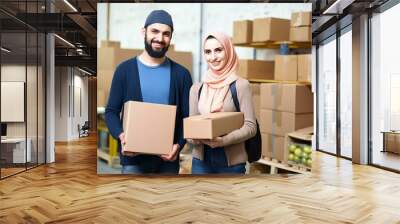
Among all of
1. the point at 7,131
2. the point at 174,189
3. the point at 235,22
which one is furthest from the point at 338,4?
the point at 7,131

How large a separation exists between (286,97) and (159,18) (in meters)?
1.98

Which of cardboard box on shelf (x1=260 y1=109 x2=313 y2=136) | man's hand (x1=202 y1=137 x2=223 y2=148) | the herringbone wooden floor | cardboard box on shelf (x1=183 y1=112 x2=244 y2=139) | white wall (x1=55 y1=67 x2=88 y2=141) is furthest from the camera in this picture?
white wall (x1=55 y1=67 x2=88 y2=141)

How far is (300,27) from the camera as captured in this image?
18.8ft

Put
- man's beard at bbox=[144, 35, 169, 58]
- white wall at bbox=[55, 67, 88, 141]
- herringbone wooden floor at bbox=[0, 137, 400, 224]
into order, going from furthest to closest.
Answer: white wall at bbox=[55, 67, 88, 141] → man's beard at bbox=[144, 35, 169, 58] → herringbone wooden floor at bbox=[0, 137, 400, 224]

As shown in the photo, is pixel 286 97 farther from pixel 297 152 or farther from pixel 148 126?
pixel 148 126

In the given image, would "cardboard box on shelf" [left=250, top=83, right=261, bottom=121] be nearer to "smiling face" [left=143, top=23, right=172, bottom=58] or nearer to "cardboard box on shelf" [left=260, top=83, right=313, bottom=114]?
"cardboard box on shelf" [left=260, top=83, right=313, bottom=114]

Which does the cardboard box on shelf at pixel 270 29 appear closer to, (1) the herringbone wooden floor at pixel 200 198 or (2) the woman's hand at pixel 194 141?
(2) the woman's hand at pixel 194 141

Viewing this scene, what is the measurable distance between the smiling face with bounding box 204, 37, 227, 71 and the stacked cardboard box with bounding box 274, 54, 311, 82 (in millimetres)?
761

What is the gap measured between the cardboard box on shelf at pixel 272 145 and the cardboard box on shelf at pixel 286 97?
0.38 metres

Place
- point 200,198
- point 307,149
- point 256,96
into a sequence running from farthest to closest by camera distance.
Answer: point 307,149
point 256,96
point 200,198

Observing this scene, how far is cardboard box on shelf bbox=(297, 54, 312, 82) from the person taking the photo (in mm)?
5695

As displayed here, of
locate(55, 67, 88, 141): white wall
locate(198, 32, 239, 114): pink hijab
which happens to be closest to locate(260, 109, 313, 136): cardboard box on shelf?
locate(198, 32, 239, 114): pink hijab

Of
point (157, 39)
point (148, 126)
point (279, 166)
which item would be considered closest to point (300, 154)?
point (279, 166)

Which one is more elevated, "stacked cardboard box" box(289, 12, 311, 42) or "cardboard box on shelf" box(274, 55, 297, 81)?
"stacked cardboard box" box(289, 12, 311, 42)
